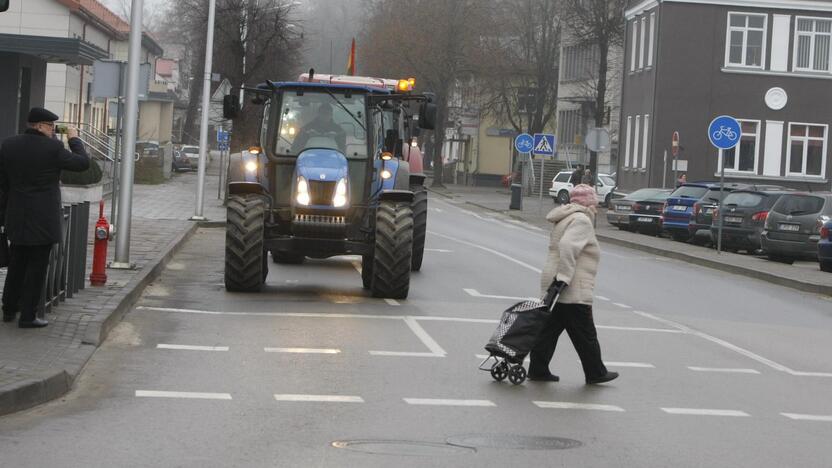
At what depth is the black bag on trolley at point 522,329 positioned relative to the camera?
1099 cm

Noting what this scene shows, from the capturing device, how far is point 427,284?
19.8 meters

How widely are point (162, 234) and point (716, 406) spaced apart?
1721 centimetres

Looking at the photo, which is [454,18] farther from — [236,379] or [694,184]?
[236,379]

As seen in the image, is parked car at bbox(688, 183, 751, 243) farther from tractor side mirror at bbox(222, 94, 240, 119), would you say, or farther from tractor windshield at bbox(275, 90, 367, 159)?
tractor side mirror at bbox(222, 94, 240, 119)

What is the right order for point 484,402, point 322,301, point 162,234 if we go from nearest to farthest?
1. point 484,402
2. point 322,301
3. point 162,234

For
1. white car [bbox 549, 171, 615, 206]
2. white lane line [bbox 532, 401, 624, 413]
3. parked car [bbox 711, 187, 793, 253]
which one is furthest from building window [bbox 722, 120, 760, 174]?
white lane line [bbox 532, 401, 624, 413]

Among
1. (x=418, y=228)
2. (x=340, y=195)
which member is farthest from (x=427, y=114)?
(x=418, y=228)

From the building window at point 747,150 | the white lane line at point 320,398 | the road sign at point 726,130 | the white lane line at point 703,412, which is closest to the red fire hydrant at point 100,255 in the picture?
the white lane line at point 320,398

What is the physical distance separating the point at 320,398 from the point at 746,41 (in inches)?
1816

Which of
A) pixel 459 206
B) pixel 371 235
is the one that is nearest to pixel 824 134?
pixel 459 206

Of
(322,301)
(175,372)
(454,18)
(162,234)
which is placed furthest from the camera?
(454,18)

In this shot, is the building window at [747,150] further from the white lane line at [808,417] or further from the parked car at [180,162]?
the white lane line at [808,417]

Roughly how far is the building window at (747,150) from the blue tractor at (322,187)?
35979 millimetres

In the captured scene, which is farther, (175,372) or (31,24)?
(31,24)
